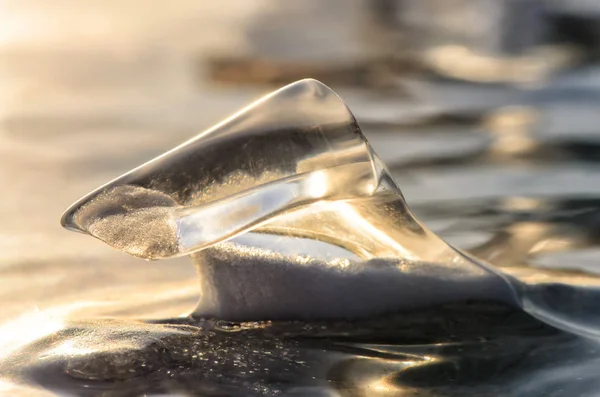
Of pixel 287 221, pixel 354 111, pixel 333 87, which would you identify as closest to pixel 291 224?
pixel 287 221

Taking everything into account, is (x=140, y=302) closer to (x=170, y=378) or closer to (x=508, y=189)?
(x=170, y=378)

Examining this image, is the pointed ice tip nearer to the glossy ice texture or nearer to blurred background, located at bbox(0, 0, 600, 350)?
the glossy ice texture

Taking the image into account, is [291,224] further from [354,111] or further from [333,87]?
[333,87]

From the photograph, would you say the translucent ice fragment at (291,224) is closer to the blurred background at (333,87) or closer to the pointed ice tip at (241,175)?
the pointed ice tip at (241,175)

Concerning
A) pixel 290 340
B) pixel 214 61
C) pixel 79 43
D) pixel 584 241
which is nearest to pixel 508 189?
pixel 584 241

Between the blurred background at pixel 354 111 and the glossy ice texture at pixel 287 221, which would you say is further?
the blurred background at pixel 354 111

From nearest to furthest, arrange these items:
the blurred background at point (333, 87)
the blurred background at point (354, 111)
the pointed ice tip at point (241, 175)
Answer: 1. the pointed ice tip at point (241, 175)
2. the blurred background at point (354, 111)
3. the blurred background at point (333, 87)

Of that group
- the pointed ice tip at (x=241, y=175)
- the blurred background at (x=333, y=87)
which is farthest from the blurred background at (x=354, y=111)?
the pointed ice tip at (x=241, y=175)

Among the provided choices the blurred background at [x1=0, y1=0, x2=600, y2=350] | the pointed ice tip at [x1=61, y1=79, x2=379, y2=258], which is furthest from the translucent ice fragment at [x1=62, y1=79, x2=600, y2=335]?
the blurred background at [x1=0, y1=0, x2=600, y2=350]

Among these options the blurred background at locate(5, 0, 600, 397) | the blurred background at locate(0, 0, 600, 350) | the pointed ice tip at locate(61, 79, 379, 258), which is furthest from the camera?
the blurred background at locate(0, 0, 600, 350)
